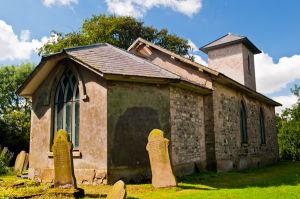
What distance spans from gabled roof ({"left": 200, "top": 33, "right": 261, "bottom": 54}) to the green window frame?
15.1 meters

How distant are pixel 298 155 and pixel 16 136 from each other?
72.8 ft

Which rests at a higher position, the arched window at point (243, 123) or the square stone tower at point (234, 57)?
the square stone tower at point (234, 57)

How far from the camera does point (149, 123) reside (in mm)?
11969

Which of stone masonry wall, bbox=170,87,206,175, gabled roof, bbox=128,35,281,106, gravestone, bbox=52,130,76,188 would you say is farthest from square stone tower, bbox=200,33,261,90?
gravestone, bbox=52,130,76,188

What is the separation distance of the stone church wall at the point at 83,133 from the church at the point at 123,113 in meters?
0.04

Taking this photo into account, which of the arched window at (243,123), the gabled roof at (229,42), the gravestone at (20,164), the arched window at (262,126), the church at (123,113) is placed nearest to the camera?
the church at (123,113)

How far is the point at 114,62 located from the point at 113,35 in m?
19.3

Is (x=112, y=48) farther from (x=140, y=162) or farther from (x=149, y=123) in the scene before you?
(x=140, y=162)

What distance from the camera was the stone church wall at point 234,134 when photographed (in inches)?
604

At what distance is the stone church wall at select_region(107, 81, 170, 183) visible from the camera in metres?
11.1

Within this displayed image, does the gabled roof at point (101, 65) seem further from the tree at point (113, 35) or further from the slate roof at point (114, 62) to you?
the tree at point (113, 35)

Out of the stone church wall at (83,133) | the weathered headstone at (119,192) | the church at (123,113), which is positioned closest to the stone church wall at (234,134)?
the church at (123,113)

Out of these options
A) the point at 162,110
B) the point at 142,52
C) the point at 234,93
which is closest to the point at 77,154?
the point at 162,110

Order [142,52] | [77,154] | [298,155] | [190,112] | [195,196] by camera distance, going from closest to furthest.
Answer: [195,196], [77,154], [190,112], [142,52], [298,155]
